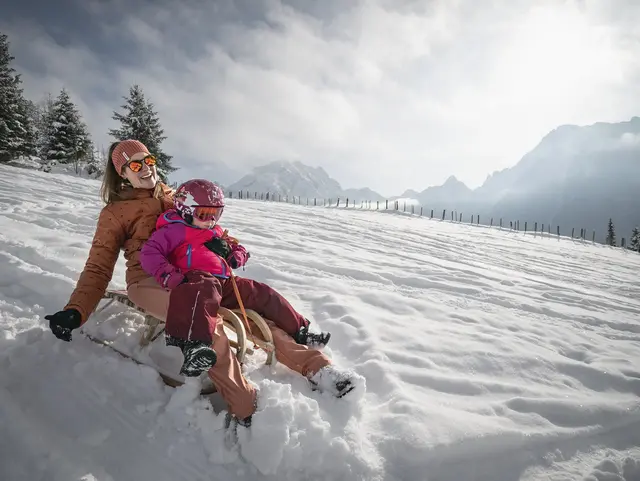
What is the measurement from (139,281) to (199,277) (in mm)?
608

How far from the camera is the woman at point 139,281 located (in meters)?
1.96

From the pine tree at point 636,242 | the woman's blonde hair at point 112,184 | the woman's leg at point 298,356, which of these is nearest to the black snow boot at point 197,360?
the woman's leg at point 298,356

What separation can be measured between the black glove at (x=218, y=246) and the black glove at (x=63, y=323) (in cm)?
96

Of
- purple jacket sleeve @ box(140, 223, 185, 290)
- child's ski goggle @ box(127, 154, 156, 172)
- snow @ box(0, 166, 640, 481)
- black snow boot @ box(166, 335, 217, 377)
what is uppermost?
child's ski goggle @ box(127, 154, 156, 172)

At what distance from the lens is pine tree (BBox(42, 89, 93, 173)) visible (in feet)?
86.4

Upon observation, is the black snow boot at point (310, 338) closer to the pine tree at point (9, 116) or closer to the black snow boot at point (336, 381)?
the black snow boot at point (336, 381)

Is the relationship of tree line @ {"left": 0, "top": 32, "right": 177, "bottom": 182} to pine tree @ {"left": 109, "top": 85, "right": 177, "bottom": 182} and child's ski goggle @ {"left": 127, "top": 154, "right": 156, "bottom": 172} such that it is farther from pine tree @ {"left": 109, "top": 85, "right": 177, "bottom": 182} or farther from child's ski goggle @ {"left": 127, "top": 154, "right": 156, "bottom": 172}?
child's ski goggle @ {"left": 127, "top": 154, "right": 156, "bottom": 172}

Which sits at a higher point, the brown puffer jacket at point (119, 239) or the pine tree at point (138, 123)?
the pine tree at point (138, 123)

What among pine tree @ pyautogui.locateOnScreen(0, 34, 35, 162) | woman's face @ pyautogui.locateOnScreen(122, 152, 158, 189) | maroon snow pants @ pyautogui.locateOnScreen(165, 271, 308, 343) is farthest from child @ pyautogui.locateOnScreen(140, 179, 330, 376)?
pine tree @ pyautogui.locateOnScreen(0, 34, 35, 162)

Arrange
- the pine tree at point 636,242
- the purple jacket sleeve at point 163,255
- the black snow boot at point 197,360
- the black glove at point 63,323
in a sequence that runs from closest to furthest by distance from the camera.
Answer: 1. the black snow boot at point 197,360
2. the black glove at point 63,323
3. the purple jacket sleeve at point 163,255
4. the pine tree at point 636,242

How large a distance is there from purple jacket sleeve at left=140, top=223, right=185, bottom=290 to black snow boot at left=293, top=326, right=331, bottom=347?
1.01 m

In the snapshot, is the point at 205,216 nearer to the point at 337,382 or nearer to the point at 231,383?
the point at 231,383

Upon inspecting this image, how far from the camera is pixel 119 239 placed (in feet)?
8.79

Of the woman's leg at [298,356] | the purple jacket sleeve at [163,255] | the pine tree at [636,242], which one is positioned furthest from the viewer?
the pine tree at [636,242]
